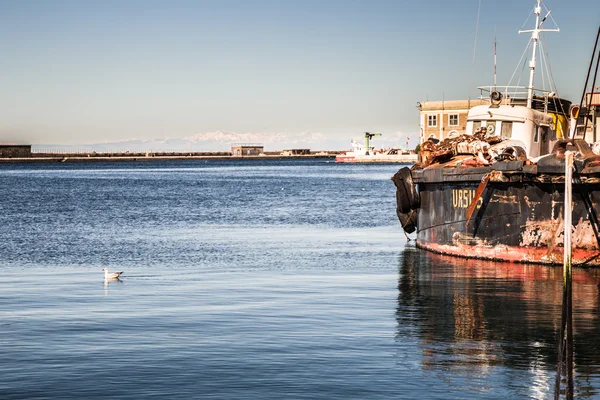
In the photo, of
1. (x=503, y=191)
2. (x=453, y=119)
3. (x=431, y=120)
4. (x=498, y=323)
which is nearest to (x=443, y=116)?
(x=453, y=119)

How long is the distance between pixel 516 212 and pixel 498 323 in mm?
7175

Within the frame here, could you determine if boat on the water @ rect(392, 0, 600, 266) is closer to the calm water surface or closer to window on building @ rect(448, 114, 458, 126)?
the calm water surface

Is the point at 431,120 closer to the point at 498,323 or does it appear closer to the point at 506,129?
the point at 506,129

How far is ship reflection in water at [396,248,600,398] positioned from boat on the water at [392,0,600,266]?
0.61 meters

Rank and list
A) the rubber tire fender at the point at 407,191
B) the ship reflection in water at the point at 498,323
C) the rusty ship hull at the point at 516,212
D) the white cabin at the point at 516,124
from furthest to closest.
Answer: the rubber tire fender at the point at 407,191, the white cabin at the point at 516,124, the rusty ship hull at the point at 516,212, the ship reflection in water at the point at 498,323

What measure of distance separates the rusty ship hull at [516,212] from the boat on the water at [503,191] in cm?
3

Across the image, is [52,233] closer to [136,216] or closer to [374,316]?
[136,216]

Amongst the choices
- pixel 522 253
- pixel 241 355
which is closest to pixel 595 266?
pixel 522 253

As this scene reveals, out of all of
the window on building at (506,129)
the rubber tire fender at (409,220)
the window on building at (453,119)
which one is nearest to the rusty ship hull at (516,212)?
the window on building at (506,129)

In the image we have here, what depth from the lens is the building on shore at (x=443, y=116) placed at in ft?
309

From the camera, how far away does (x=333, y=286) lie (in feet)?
75.8

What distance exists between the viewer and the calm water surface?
44.4ft

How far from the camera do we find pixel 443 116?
96.1 m

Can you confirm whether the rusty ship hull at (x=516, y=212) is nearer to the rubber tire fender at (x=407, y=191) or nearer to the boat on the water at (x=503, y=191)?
the boat on the water at (x=503, y=191)
